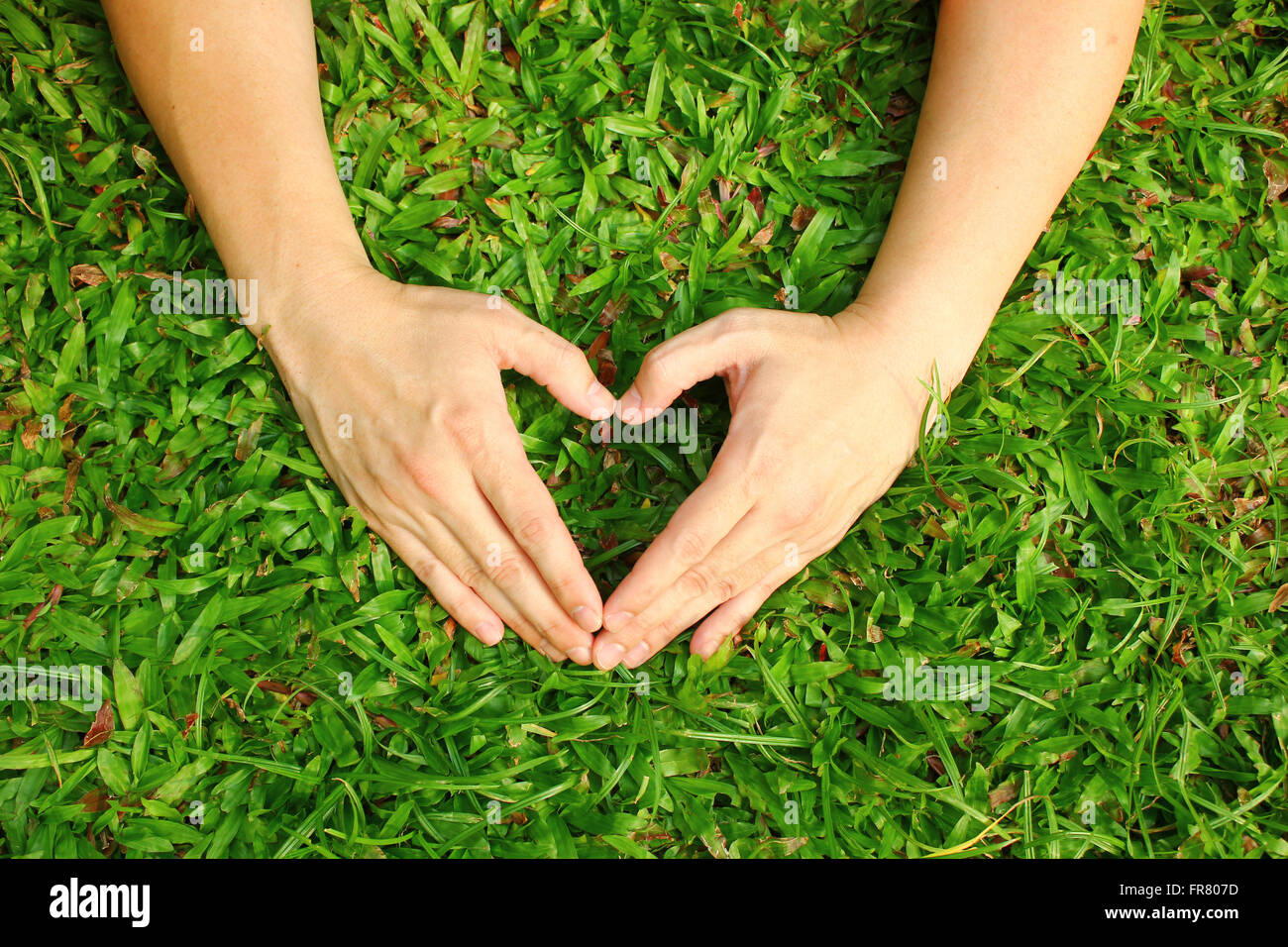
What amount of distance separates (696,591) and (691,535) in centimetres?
14

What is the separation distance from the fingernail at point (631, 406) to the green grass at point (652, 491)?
149 mm

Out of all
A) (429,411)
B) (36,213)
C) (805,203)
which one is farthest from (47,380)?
(805,203)

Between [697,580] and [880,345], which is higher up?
[880,345]

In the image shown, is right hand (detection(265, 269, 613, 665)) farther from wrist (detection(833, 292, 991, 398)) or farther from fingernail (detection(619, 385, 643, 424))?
wrist (detection(833, 292, 991, 398))

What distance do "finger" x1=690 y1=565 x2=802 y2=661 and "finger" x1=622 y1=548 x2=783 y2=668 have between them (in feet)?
0.09

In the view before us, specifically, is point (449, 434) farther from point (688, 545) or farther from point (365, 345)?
point (688, 545)

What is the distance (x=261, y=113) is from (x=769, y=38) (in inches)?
52.3

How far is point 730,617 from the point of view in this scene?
78.0 inches

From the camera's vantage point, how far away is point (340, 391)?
1.92 metres

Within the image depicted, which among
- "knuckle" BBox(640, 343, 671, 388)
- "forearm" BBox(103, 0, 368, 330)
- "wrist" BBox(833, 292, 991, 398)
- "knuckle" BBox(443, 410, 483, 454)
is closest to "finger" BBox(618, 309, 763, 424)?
"knuckle" BBox(640, 343, 671, 388)

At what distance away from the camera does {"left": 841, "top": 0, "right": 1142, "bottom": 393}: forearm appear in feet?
6.39

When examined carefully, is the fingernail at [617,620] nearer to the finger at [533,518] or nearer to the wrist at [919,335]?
the finger at [533,518]

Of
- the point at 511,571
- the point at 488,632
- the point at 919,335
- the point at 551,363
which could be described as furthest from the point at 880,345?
the point at 488,632

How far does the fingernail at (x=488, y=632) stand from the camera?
1.96m
